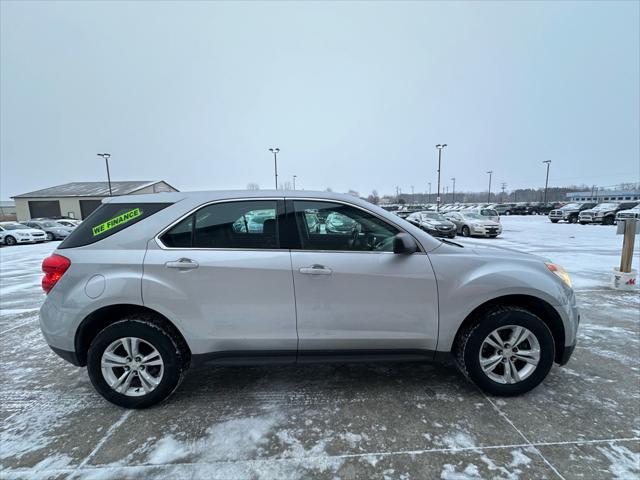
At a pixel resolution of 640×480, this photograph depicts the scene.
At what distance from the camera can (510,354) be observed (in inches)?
104

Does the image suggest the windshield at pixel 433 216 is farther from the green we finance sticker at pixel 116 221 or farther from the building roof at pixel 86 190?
the building roof at pixel 86 190

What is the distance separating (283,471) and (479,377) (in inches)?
69.5

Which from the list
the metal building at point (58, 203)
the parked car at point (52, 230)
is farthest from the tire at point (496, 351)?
the metal building at point (58, 203)

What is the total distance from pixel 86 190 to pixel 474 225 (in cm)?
4764

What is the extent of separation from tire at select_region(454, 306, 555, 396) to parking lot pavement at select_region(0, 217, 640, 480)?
0.43ft

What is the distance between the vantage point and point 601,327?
4.16 m

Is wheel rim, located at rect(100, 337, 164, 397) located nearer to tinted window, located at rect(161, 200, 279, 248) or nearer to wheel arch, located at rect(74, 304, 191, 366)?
wheel arch, located at rect(74, 304, 191, 366)

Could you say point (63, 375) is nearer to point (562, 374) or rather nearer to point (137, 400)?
point (137, 400)

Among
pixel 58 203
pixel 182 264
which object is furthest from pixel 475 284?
Result: pixel 58 203

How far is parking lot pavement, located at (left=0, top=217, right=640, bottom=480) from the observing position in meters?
2.01

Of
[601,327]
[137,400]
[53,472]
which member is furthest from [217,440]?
[601,327]

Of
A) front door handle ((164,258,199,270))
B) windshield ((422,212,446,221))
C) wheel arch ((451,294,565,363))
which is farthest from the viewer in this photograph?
windshield ((422,212,446,221))

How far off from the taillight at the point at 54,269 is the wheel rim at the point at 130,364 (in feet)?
2.28

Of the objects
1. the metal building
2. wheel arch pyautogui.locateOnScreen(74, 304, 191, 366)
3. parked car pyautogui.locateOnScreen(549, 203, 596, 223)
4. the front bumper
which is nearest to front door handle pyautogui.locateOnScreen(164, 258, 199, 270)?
wheel arch pyautogui.locateOnScreen(74, 304, 191, 366)
